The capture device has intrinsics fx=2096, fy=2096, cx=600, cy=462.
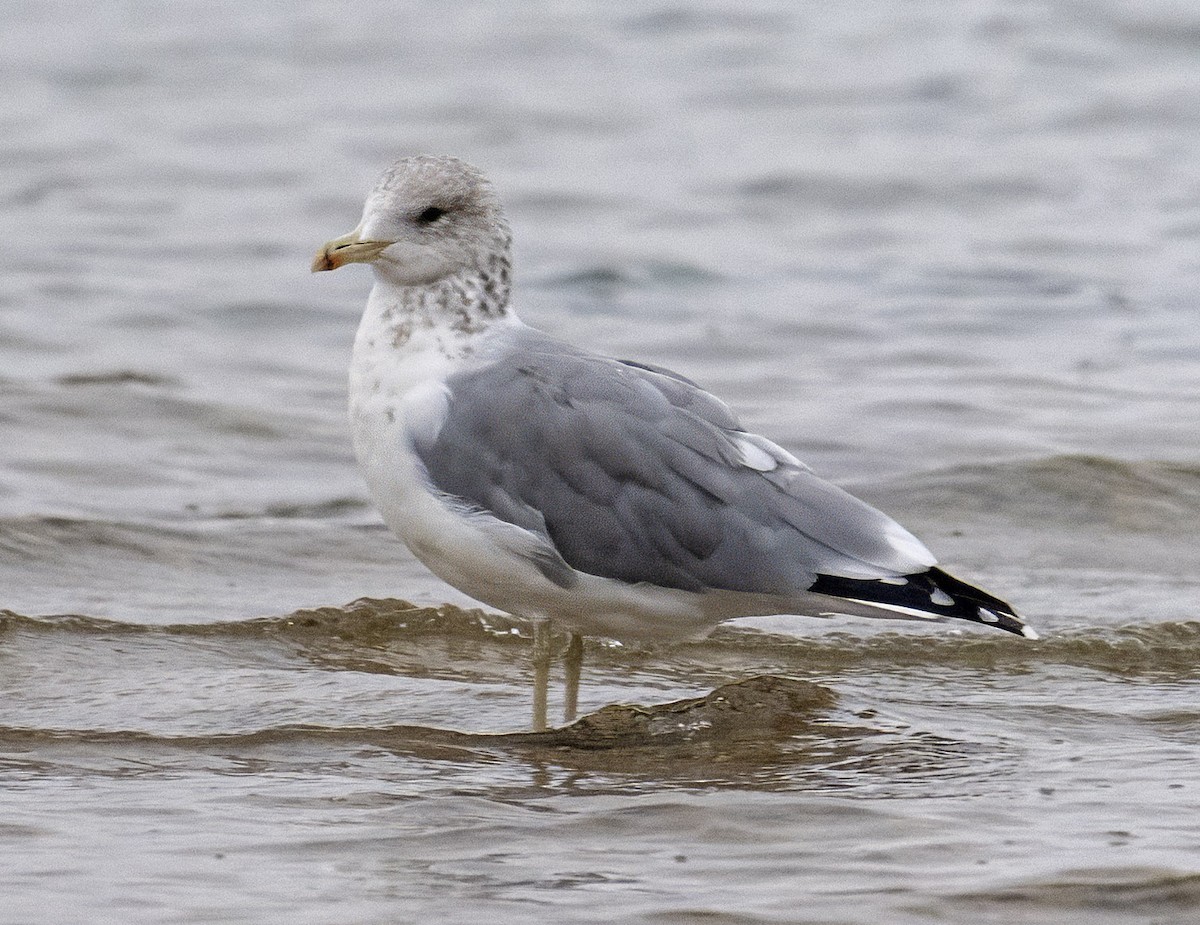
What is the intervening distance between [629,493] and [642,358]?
5480mm

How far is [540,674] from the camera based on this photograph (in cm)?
539

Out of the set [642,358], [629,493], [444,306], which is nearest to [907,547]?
[629,493]

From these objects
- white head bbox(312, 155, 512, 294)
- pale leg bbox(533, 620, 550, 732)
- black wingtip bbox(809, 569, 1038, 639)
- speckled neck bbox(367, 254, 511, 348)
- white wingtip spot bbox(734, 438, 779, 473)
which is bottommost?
pale leg bbox(533, 620, 550, 732)

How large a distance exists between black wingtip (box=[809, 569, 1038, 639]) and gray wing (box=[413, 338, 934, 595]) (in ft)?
0.15

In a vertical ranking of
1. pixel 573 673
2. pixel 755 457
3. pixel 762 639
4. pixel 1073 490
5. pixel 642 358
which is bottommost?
pixel 762 639

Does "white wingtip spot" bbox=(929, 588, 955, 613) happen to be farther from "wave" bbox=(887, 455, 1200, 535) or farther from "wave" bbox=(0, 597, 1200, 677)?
"wave" bbox=(887, 455, 1200, 535)

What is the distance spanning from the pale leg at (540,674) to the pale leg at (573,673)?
0.11 meters

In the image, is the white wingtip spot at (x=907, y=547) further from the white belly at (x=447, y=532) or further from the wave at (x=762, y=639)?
the wave at (x=762, y=639)

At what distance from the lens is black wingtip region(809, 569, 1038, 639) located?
4.94 meters

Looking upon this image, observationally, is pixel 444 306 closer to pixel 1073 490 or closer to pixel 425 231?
pixel 425 231

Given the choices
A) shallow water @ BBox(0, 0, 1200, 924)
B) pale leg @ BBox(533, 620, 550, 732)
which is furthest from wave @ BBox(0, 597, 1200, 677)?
pale leg @ BBox(533, 620, 550, 732)

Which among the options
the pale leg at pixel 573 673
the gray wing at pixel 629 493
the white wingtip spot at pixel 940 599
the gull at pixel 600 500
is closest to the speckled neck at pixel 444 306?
the gull at pixel 600 500

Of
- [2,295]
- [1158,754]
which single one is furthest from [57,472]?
[1158,754]

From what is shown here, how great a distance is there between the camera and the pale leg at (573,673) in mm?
5484
